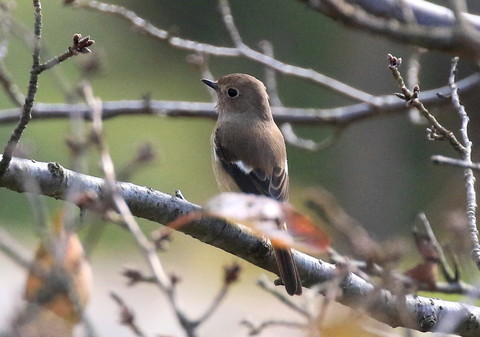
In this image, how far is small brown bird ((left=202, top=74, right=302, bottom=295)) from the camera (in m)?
5.51

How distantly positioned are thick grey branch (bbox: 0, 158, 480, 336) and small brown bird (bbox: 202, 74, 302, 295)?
62.1 inches

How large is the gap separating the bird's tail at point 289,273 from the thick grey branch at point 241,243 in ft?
0.13

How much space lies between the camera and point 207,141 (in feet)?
53.7

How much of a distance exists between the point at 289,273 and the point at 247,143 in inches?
83.2

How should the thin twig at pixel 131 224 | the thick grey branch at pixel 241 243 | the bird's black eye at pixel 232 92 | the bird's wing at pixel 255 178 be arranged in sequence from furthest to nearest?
the bird's black eye at pixel 232 92
the bird's wing at pixel 255 178
the thick grey branch at pixel 241 243
the thin twig at pixel 131 224

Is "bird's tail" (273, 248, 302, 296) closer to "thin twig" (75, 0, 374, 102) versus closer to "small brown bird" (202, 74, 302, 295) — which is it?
"small brown bird" (202, 74, 302, 295)

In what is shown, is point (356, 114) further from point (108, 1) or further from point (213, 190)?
point (108, 1)

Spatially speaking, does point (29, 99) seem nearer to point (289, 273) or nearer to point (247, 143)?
point (289, 273)

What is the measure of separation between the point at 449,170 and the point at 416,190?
664 mm

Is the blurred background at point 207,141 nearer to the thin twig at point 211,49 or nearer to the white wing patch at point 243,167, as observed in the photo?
the white wing patch at point 243,167

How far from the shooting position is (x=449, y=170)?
14734 mm

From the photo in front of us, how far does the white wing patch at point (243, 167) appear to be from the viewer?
557 centimetres

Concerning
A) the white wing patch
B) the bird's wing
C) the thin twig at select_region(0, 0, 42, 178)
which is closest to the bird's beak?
the bird's wing

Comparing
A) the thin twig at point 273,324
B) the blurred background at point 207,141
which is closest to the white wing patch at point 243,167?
the thin twig at point 273,324
